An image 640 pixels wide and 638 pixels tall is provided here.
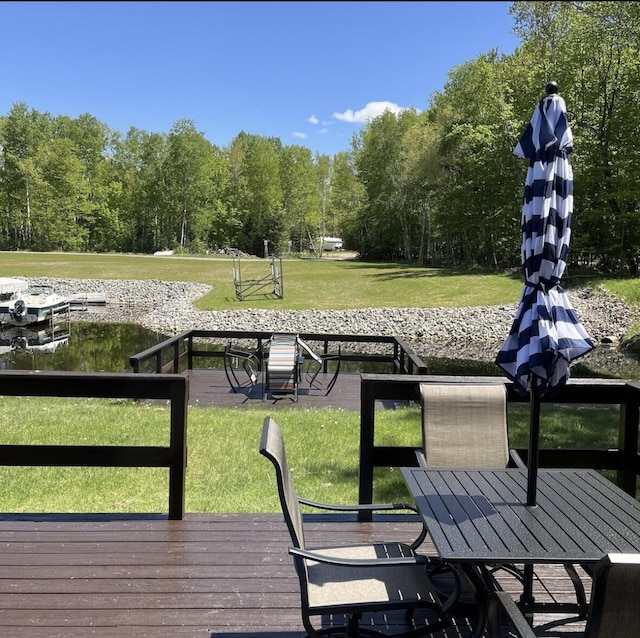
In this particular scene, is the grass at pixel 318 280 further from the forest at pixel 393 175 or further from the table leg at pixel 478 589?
the table leg at pixel 478 589

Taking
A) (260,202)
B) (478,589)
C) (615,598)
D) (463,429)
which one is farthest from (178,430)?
(260,202)

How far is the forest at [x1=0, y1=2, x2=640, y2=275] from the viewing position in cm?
2520

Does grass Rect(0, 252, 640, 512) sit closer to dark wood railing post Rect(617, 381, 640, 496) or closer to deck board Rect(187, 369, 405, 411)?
deck board Rect(187, 369, 405, 411)

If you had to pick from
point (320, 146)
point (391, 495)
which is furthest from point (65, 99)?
point (391, 495)

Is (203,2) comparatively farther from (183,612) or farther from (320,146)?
(320,146)

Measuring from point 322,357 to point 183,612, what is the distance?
6.90 m

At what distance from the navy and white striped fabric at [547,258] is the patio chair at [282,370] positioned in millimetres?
6061

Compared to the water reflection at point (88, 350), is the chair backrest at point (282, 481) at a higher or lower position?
higher

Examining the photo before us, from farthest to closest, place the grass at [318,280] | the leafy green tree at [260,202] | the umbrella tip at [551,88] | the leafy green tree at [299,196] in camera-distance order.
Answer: the leafy green tree at [299,196] → the leafy green tree at [260,202] → the grass at [318,280] → the umbrella tip at [551,88]

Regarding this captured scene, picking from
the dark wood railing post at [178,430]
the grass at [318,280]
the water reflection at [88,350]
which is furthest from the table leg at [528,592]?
the grass at [318,280]

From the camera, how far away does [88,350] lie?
16.8 m

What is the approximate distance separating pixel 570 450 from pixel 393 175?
40.9m

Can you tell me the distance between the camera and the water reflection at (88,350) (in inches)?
563

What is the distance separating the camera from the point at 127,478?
5.37 meters
